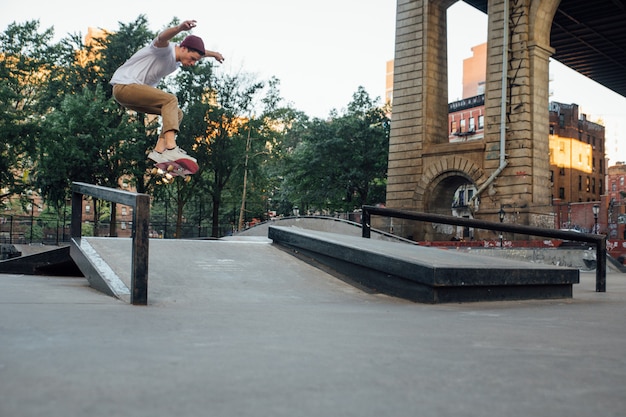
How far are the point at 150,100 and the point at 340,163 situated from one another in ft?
121

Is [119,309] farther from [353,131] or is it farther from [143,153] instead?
[353,131]

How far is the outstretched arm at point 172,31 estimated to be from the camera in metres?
6.62

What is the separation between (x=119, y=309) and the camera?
4035 mm

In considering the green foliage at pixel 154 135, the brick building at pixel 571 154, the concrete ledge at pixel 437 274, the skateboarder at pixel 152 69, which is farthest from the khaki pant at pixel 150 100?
the brick building at pixel 571 154

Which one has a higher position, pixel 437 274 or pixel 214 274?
pixel 437 274

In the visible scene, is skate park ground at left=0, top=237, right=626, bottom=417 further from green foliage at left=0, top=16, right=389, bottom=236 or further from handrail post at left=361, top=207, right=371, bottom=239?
green foliage at left=0, top=16, right=389, bottom=236

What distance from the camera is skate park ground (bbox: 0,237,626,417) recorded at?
1.83 m

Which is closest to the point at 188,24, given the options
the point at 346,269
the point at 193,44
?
the point at 193,44

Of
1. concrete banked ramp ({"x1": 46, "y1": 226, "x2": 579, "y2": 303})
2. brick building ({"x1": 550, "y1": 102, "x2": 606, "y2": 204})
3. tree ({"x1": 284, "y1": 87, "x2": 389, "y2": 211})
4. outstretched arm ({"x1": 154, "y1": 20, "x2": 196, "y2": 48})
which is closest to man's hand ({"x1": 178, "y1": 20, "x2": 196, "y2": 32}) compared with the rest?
outstretched arm ({"x1": 154, "y1": 20, "x2": 196, "y2": 48})

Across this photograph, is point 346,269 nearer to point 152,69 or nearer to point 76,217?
point 76,217

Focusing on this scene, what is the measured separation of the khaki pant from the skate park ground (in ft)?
10.3

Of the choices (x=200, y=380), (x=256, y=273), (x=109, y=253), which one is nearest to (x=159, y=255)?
(x=109, y=253)

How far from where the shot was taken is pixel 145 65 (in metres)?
7.37

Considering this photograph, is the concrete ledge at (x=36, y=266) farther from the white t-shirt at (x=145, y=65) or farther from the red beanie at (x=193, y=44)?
the red beanie at (x=193, y=44)
